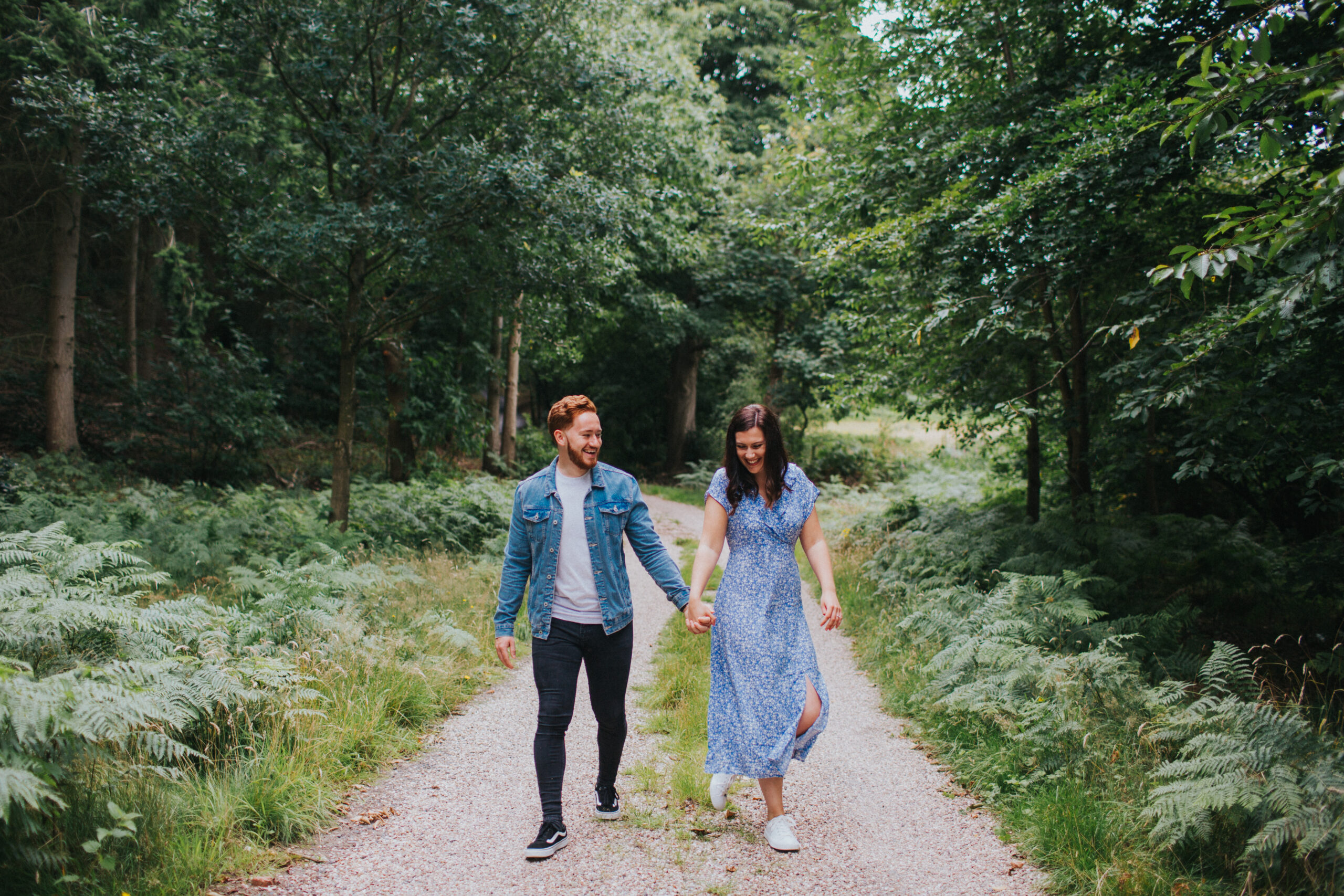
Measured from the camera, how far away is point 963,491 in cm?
1772

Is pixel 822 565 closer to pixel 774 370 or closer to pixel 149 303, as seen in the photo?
pixel 774 370

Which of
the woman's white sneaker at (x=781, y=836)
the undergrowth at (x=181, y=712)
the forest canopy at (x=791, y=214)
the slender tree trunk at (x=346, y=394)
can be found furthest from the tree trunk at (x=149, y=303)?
the woman's white sneaker at (x=781, y=836)

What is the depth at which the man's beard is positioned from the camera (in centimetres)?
355

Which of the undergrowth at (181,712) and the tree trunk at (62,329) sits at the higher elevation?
the tree trunk at (62,329)

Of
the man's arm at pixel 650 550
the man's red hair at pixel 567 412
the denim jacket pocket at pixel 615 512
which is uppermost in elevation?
the man's red hair at pixel 567 412

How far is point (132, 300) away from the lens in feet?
55.2

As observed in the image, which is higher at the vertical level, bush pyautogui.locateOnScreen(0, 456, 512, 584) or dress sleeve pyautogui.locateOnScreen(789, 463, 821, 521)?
dress sleeve pyautogui.locateOnScreen(789, 463, 821, 521)

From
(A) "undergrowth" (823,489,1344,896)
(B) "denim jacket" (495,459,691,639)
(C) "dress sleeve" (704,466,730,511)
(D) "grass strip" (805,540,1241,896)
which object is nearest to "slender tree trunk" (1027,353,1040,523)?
(A) "undergrowth" (823,489,1344,896)

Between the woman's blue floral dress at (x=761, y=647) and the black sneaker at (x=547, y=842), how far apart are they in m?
0.72

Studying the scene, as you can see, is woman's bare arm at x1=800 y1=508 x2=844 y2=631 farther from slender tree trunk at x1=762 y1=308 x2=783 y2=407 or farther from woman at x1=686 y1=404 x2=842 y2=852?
slender tree trunk at x1=762 y1=308 x2=783 y2=407

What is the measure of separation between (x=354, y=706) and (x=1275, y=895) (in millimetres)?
4467

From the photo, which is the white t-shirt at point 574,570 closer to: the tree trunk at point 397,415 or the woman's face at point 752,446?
the woman's face at point 752,446

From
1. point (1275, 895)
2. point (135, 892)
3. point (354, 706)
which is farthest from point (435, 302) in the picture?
point (1275, 895)

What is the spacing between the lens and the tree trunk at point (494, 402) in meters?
17.5
